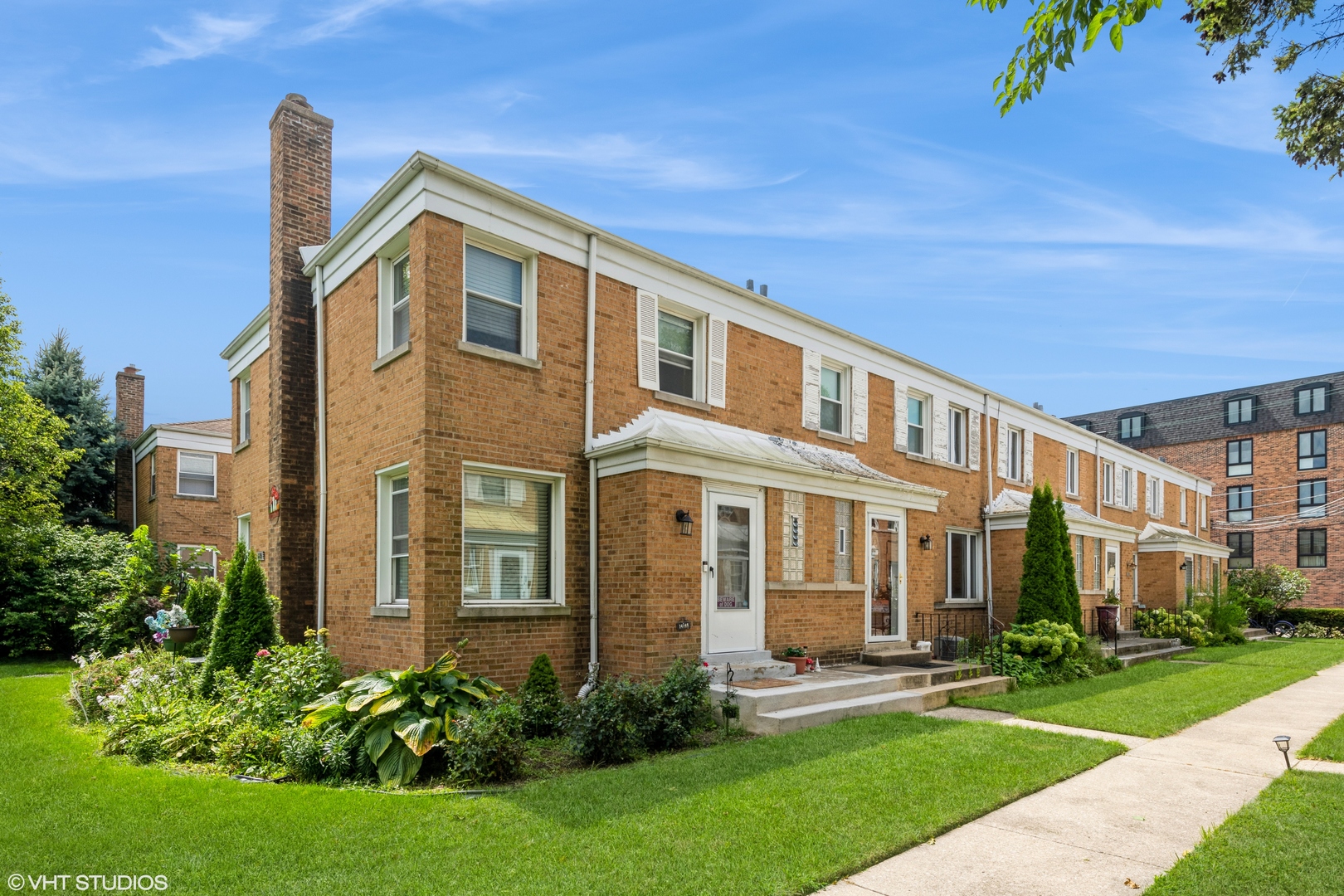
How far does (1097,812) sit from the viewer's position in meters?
6.25

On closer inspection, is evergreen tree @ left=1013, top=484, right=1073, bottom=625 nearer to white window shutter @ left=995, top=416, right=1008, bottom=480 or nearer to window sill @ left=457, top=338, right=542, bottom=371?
white window shutter @ left=995, top=416, right=1008, bottom=480

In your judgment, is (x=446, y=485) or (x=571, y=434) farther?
(x=571, y=434)

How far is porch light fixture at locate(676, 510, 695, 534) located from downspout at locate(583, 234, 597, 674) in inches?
46.0

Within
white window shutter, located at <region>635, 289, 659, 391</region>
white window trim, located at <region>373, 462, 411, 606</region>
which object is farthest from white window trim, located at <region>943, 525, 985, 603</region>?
white window trim, located at <region>373, 462, 411, 606</region>

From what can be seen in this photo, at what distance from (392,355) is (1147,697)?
11.5m

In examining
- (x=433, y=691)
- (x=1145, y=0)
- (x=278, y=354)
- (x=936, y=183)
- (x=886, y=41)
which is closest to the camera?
(x=1145, y=0)

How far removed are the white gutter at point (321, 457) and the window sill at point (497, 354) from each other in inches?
135

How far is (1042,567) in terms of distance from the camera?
51.6ft

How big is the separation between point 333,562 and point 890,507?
8.66 metres

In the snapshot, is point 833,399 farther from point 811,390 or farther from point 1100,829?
point 1100,829

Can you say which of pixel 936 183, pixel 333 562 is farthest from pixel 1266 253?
pixel 333 562

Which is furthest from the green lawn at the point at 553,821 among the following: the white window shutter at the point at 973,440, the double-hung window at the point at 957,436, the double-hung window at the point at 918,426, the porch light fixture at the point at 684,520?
the white window shutter at the point at 973,440

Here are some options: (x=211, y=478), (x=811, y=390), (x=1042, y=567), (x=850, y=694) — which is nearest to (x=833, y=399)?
(x=811, y=390)

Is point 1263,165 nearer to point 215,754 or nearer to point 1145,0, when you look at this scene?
point 1145,0
